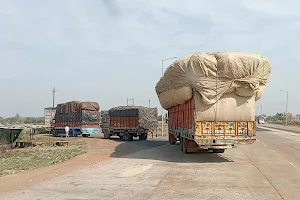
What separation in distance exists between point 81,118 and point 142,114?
29.2 ft

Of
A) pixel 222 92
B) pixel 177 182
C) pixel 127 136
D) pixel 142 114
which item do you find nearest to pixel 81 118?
pixel 127 136

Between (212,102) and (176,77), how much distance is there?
2.21m

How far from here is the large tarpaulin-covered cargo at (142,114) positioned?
34.6 m

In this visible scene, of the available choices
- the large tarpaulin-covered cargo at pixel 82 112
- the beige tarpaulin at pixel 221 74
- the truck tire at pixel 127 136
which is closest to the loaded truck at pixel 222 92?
the beige tarpaulin at pixel 221 74

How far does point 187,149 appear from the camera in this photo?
2034cm

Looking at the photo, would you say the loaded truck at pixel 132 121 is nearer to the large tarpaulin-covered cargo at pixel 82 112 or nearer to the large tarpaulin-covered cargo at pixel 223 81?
the large tarpaulin-covered cargo at pixel 82 112

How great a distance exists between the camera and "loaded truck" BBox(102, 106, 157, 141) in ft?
114

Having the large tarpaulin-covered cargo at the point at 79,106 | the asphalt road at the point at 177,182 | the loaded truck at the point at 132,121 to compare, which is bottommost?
the asphalt road at the point at 177,182

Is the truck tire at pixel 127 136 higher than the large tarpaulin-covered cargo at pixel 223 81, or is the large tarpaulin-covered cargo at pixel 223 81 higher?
the large tarpaulin-covered cargo at pixel 223 81

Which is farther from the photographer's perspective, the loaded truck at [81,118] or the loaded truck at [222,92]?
the loaded truck at [81,118]

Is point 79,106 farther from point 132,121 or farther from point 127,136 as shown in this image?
point 132,121

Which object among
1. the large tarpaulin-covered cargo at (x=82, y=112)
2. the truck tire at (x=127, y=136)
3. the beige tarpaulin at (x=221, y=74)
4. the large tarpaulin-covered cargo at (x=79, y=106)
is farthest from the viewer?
the large tarpaulin-covered cargo at (x=79, y=106)

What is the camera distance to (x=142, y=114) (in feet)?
114

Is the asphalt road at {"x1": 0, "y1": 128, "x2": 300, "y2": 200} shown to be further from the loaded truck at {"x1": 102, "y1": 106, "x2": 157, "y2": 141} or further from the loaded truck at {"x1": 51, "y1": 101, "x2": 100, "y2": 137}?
the loaded truck at {"x1": 51, "y1": 101, "x2": 100, "y2": 137}
